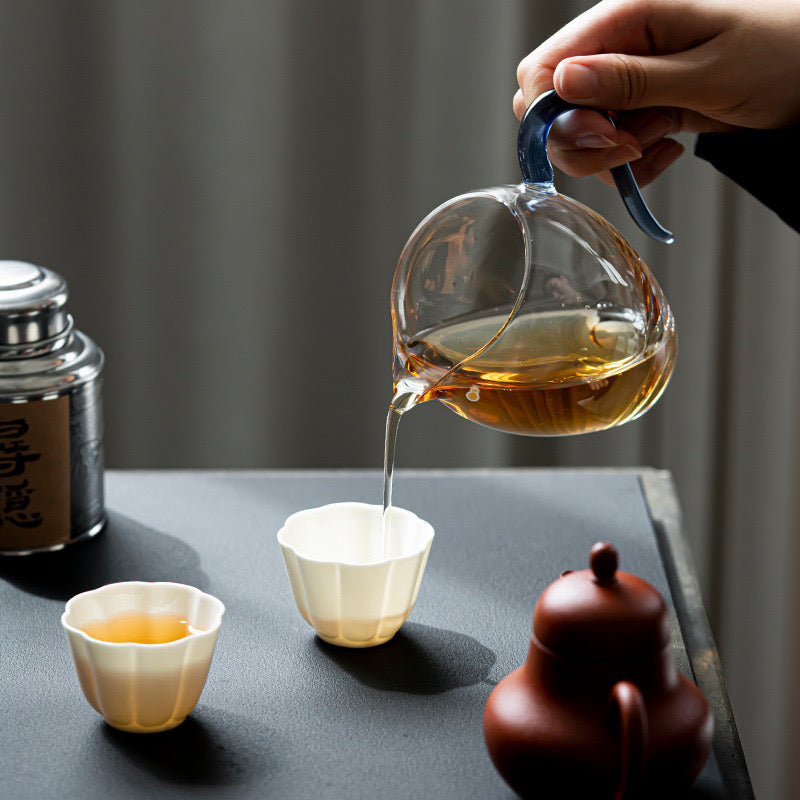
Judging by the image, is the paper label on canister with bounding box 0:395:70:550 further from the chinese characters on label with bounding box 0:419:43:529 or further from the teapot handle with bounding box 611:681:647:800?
the teapot handle with bounding box 611:681:647:800

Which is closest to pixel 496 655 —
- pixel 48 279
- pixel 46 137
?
pixel 48 279

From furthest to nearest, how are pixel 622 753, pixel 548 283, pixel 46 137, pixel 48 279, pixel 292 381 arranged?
pixel 292 381 < pixel 46 137 < pixel 48 279 < pixel 548 283 < pixel 622 753

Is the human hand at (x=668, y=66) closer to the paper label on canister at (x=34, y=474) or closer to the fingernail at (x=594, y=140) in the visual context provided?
the fingernail at (x=594, y=140)

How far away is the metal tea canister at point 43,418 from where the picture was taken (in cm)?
96

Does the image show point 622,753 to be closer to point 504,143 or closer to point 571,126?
point 571,126

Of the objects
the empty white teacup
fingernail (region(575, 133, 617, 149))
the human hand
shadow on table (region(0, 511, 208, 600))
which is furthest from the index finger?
shadow on table (region(0, 511, 208, 600))

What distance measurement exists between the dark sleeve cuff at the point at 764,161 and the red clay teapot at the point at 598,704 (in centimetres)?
55

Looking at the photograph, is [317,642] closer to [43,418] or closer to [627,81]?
[43,418]

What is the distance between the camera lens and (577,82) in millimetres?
803

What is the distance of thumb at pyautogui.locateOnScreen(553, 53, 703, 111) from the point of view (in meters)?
0.80

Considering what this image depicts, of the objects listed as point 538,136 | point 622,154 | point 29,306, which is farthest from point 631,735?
point 29,306

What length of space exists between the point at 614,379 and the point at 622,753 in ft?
0.88

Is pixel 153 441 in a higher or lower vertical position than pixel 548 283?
lower

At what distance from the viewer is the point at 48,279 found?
1007 mm
